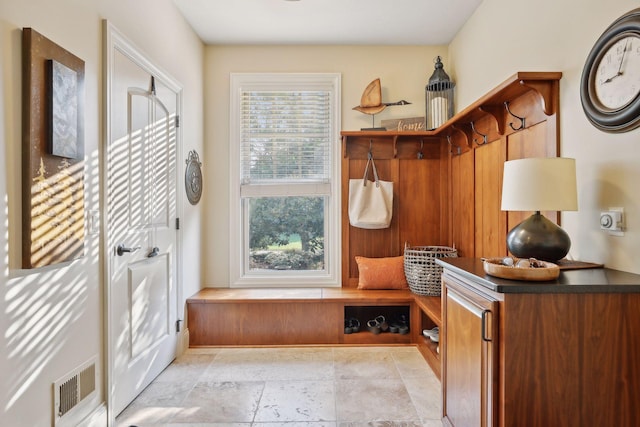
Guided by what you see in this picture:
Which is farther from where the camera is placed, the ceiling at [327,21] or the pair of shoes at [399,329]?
the pair of shoes at [399,329]

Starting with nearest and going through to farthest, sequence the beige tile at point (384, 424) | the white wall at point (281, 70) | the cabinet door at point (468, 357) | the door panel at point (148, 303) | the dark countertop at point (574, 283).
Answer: the dark countertop at point (574, 283) → the cabinet door at point (468, 357) → the beige tile at point (384, 424) → the door panel at point (148, 303) → the white wall at point (281, 70)

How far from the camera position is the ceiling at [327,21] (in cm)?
279

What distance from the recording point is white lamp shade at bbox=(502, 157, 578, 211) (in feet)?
4.68

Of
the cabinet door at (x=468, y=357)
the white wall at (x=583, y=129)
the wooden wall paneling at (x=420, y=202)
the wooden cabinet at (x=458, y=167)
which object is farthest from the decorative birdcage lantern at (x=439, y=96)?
the cabinet door at (x=468, y=357)

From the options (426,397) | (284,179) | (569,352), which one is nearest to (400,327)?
(426,397)

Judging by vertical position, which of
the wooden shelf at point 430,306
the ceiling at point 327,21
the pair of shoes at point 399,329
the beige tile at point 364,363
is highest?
the ceiling at point 327,21

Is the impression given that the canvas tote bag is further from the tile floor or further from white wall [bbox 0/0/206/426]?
white wall [bbox 0/0/206/426]

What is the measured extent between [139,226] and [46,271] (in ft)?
2.51

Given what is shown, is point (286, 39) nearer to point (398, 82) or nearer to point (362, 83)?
point (362, 83)

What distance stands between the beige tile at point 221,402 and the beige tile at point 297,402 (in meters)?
0.07

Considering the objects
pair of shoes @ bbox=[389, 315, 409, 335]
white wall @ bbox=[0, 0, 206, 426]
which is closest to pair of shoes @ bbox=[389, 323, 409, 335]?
pair of shoes @ bbox=[389, 315, 409, 335]

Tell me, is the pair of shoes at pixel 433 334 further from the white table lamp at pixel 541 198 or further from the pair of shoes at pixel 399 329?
the white table lamp at pixel 541 198

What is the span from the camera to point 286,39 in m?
3.35

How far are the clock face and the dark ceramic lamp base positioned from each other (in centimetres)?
54
